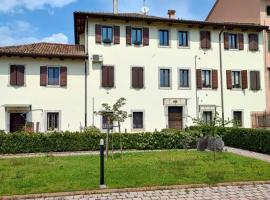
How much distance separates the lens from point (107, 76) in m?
25.5

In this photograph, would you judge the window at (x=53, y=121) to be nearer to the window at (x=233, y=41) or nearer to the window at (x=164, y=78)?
the window at (x=164, y=78)

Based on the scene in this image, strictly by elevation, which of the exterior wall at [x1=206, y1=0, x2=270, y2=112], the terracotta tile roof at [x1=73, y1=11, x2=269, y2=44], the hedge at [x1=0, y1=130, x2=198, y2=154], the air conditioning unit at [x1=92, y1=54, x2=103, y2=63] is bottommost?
the hedge at [x1=0, y1=130, x2=198, y2=154]

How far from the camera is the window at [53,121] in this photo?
24.6 metres

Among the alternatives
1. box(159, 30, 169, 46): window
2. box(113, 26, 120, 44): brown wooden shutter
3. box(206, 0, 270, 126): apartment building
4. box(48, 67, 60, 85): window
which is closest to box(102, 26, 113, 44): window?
box(113, 26, 120, 44): brown wooden shutter

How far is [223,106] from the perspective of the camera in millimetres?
27672

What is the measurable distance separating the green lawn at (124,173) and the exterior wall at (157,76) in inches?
483

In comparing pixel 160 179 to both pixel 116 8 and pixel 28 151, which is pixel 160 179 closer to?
pixel 28 151

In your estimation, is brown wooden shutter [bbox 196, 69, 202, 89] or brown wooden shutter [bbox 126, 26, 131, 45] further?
brown wooden shutter [bbox 196, 69, 202, 89]

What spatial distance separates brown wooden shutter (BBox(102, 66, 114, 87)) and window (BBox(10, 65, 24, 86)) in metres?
5.83

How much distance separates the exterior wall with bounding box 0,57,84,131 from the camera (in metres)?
23.7

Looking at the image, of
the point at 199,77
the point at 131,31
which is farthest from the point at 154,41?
the point at 199,77

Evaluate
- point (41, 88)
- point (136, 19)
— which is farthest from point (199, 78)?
point (41, 88)

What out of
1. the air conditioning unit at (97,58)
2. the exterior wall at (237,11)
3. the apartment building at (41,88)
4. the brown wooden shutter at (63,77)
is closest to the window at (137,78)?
the air conditioning unit at (97,58)

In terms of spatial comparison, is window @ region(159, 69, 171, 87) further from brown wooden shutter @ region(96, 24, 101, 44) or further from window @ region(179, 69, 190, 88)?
brown wooden shutter @ region(96, 24, 101, 44)
